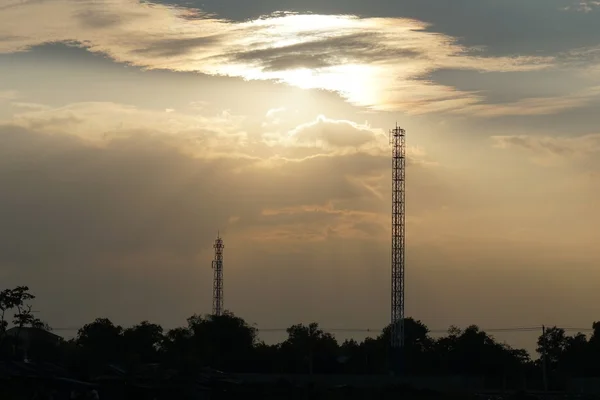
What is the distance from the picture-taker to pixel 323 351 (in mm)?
124312

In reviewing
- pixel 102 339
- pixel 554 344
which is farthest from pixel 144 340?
pixel 554 344

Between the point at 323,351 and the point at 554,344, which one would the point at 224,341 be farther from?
the point at 554,344

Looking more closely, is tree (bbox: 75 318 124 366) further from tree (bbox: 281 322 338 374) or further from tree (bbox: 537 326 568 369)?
tree (bbox: 537 326 568 369)

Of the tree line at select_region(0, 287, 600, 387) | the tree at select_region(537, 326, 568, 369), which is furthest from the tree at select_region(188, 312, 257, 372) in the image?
the tree at select_region(537, 326, 568, 369)

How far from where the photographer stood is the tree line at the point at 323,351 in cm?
11731

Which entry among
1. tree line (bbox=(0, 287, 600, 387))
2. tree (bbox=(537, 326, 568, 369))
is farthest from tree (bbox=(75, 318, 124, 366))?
tree (bbox=(537, 326, 568, 369))

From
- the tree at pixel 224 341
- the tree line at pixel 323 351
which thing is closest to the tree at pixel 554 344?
the tree line at pixel 323 351

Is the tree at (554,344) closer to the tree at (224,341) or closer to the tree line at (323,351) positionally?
the tree line at (323,351)

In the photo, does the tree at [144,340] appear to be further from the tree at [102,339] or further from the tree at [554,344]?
the tree at [554,344]

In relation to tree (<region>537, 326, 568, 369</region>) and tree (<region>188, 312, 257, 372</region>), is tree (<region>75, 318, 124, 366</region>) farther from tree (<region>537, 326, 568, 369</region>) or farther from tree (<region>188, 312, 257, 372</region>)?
tree (<region>537, 326, 568, 369</region>)

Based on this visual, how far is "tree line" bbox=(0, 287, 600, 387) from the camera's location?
117312 millimetres

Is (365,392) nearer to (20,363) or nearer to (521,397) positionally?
(521,397)

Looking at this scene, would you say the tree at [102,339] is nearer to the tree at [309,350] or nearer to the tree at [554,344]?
the tree at [309,350]

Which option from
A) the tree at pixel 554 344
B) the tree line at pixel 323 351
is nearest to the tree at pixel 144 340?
the tree line at pixel 323 351
